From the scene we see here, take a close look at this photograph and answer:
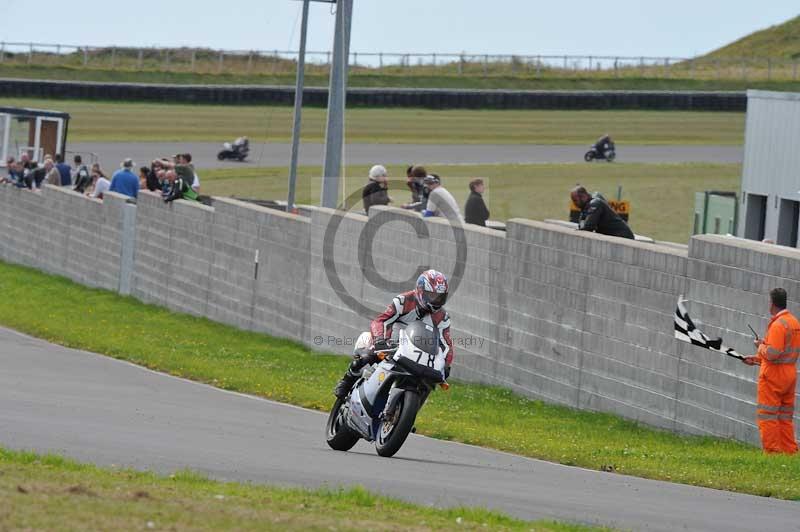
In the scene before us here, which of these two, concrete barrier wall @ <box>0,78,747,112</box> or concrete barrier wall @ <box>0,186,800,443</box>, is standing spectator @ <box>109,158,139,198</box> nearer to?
concrete barrier wall @ <box>0,186,800,443</box>

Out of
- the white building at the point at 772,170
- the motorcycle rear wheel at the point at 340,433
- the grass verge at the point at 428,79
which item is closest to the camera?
the motorcycle rear wheel at the point at 340,433

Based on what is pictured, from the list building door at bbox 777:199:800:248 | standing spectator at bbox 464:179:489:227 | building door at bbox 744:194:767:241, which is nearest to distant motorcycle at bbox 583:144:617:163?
building door at bbox 744:194:767:241

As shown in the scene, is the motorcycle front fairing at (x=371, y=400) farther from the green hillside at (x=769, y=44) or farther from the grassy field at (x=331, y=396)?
the green hillside at (x=769, y=44)

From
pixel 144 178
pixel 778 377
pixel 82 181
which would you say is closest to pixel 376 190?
pixel 778 377

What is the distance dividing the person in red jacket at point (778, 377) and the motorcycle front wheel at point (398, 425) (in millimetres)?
3476

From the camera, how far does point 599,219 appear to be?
61.5 feet

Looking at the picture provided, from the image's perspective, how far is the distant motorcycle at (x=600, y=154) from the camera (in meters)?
54.8

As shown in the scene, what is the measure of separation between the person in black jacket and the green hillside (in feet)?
297

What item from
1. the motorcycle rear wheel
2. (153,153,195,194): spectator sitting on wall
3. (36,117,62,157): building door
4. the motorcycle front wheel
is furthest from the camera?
(36,117,62,157): building door

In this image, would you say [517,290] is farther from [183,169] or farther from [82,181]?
[82,181]

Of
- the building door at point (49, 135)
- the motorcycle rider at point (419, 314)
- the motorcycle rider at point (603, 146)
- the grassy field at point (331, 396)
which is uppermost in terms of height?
the motorcycle rider at point (603, 146)

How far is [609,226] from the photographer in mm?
18828

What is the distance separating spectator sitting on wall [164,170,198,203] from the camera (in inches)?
1144

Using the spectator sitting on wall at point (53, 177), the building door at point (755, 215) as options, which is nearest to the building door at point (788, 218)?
the building door at point (755, 215)
